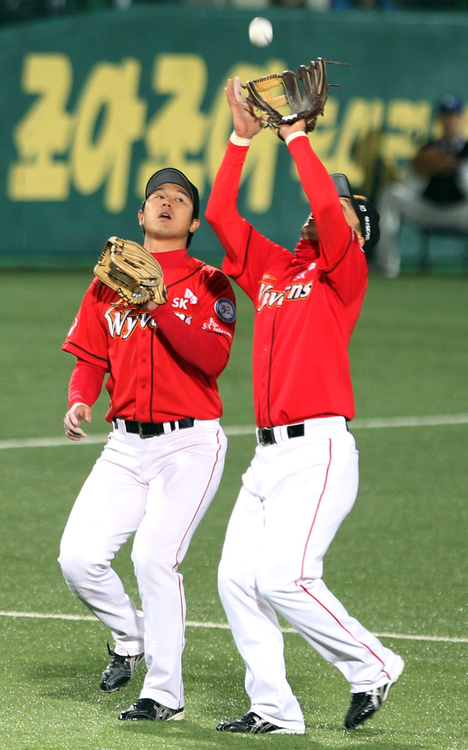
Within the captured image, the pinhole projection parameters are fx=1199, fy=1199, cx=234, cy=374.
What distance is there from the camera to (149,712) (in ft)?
12.8

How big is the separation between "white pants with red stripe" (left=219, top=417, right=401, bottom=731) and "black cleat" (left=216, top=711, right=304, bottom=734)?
2cm

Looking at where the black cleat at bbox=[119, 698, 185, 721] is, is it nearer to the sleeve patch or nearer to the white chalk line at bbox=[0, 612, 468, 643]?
the white chalk line at bbox=[0, 612, 468, 643]

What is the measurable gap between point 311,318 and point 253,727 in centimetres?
134

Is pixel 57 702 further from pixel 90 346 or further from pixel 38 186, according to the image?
pixel 38 186

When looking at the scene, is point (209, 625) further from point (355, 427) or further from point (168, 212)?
point (355, 427)

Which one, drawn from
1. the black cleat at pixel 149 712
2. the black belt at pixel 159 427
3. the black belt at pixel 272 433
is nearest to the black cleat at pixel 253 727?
the black cleat at pixel 149 712

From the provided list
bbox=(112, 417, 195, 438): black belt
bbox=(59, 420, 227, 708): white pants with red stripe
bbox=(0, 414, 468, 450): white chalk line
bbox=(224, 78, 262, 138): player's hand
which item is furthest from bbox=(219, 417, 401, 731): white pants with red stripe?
bbox=(0, 414, 468, 450): white chalk line

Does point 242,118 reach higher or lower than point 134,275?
higher

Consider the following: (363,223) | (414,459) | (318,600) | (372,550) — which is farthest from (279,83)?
(414,459)

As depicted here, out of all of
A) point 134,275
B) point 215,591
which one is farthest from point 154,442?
point 215,591

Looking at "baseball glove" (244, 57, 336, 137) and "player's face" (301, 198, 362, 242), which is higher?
"baseball glove" (244, 57, 336, 137)

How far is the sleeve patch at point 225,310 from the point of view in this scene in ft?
14.4

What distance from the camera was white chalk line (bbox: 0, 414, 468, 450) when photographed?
27.7 ft

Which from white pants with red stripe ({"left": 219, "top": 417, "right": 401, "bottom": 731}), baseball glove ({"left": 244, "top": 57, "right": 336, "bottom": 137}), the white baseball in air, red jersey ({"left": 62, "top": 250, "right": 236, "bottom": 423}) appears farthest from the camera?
the white baseball in air
